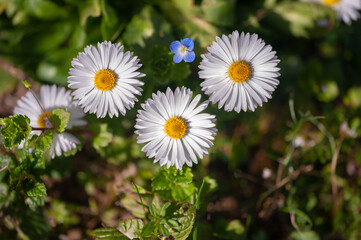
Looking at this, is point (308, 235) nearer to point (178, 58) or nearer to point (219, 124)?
point (219, 124)

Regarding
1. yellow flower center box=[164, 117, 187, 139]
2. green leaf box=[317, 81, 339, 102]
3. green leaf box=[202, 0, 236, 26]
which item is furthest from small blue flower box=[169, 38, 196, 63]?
green leaf box=[317, 81, 339, 102]

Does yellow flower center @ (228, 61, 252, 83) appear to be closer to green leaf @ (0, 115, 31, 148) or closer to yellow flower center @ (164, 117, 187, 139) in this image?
yellow flower center @ (164, 117, 187, 139)

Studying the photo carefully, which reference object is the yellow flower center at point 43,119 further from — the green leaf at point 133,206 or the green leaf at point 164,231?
the green leaf at point 164,231

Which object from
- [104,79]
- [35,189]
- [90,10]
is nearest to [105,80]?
[104,79]

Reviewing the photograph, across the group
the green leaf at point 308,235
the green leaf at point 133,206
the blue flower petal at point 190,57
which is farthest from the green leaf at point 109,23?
the green leaf at point 308,235

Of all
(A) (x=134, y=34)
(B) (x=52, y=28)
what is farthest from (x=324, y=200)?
(B) (x=52, y=28)
